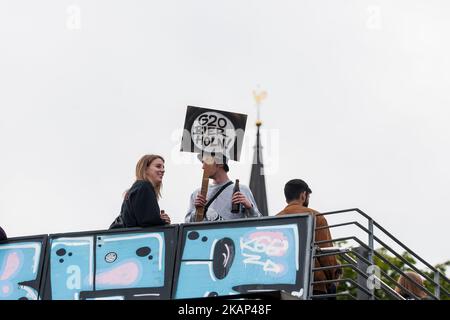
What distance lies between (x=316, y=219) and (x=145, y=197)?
1678 mm

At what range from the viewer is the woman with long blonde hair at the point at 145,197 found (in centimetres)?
1159

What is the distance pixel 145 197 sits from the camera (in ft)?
37.9

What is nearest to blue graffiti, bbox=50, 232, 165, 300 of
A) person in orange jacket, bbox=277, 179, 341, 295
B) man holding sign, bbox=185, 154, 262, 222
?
man holding sign, bbox=185, 154, 262, 222

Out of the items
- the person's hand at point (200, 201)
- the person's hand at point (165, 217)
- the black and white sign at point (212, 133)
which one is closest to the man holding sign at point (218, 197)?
the person's hand at point (200, 201)

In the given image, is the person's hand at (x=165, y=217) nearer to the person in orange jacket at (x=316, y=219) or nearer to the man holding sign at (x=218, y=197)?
the man holding sign at (x=218, y=197)

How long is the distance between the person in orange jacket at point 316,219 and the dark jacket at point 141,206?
48.0 inches

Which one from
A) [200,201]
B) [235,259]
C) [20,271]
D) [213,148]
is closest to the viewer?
[235,259]

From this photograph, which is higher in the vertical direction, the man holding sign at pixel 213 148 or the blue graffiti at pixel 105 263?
the man holding sign at pixel 213 148

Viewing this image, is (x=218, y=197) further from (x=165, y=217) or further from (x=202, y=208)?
(x=165, y=217)

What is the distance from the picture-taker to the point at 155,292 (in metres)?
11.6

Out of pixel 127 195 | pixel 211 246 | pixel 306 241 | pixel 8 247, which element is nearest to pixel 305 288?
pixel 306 241

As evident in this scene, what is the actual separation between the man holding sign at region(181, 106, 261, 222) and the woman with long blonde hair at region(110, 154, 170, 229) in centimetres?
42

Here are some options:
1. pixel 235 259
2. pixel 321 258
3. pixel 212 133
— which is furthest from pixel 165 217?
pixel 321 258

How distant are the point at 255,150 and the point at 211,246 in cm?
4875
